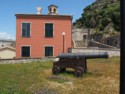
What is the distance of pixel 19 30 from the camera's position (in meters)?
38.8

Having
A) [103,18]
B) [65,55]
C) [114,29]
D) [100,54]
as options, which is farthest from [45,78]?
[103,18]

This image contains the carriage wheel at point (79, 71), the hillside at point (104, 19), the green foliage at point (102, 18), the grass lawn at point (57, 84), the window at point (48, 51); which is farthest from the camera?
the green foliage at point (102, 18)

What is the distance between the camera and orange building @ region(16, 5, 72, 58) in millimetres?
38938

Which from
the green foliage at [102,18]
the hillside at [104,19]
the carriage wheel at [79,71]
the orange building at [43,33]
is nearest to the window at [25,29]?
the orange building at [43,33]

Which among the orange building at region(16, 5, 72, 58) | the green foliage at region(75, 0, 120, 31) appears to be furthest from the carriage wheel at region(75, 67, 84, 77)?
the green foliage at region(75, 0, 120, 31)

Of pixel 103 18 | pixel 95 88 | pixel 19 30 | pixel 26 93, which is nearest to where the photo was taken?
pixel 26 93

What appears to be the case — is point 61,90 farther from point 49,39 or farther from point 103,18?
point 103,18

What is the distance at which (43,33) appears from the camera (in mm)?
39344

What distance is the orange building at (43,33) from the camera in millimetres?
38938

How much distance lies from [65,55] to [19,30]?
2060cm

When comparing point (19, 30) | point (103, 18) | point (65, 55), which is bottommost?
point (65, 55)

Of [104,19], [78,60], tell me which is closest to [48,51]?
[78,60]

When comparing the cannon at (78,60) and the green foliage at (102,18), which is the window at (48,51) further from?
→ the green foliage at (102,18)

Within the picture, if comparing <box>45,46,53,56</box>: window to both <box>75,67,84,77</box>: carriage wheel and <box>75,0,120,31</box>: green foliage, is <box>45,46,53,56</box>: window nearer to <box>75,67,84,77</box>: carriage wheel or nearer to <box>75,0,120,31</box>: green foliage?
<box>75,67,84,77</box>: carriage wheel
